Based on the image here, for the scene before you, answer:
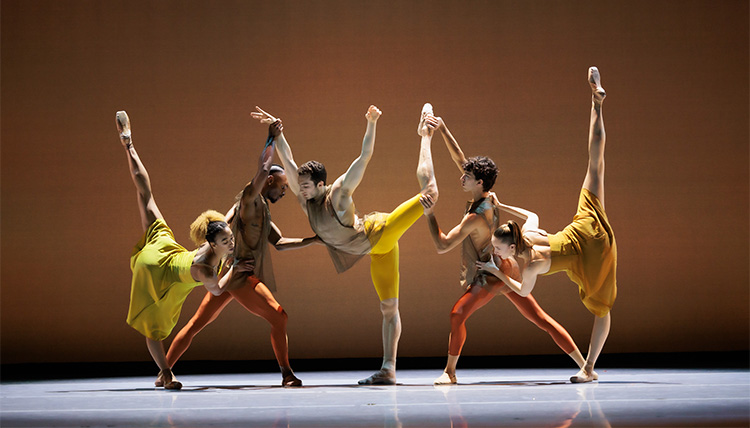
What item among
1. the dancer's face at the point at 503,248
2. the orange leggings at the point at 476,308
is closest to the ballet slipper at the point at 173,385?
the orange leggings at the point at 476,308

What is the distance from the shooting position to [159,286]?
4.54m

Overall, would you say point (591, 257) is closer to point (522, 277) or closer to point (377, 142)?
point (522, 277)

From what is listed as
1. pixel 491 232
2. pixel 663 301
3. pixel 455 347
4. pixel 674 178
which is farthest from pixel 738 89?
pixel 455 347

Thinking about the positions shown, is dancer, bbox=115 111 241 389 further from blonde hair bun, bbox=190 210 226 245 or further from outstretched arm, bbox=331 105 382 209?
outstretched arm, bbox=331 105 382 209

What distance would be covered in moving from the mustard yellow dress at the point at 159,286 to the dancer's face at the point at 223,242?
0.21 m

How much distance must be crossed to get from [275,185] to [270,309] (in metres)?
0.75

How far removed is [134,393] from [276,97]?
9.20ft

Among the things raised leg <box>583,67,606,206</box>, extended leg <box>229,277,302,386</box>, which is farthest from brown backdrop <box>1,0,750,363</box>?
extended leg <box>229,277,302,386</box>

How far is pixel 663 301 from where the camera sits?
6.46m

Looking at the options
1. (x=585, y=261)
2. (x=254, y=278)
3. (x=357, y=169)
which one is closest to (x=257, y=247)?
(x=254, y=278)

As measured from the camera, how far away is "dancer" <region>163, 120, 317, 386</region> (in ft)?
15.1

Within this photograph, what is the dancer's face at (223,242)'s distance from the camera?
4.33m

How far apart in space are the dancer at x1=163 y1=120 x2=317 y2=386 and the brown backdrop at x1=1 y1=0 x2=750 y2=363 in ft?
5.43

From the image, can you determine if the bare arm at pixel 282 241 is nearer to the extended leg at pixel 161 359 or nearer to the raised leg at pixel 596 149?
the extended leg at pixel 161 359
